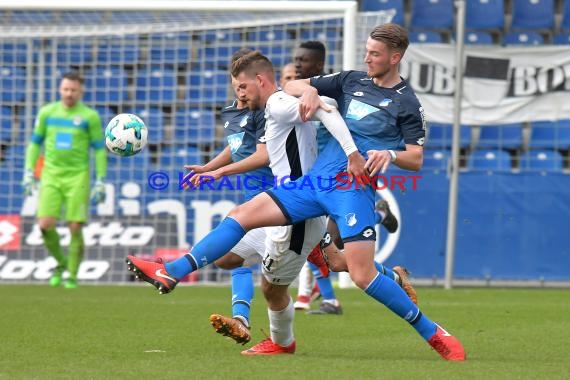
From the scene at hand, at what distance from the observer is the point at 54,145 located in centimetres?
1320

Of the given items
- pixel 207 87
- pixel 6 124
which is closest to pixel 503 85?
pixel 207 87

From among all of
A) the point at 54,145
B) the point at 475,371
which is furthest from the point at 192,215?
the point at 475,371

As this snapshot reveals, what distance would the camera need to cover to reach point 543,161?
49.8ft

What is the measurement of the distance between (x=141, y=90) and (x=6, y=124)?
179 cm

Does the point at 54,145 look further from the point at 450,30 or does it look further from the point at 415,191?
the point at 450,30

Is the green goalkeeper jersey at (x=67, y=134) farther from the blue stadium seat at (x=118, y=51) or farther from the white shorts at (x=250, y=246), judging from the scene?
the white shorts at (x=250, y=246)

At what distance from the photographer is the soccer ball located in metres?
7.75

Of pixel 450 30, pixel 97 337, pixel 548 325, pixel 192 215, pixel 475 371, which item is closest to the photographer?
pixel 475 371

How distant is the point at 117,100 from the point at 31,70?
1148mm

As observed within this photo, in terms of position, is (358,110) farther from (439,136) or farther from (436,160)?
(439,136)

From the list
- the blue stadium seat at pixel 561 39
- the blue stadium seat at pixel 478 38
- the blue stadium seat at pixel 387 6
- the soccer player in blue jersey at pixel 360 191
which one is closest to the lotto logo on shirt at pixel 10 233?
the blue stadium seat at pixel 387 6

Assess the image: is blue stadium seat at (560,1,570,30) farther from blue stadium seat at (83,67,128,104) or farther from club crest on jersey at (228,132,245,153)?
club crest on jersey at (228,132,245,153)

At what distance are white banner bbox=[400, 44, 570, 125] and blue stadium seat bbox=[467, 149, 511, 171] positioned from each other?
1.35 feet

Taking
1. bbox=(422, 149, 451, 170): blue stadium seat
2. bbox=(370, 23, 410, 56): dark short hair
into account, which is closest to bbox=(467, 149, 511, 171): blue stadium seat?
bbox=(422, 149, 451, 170): blue stadium seat
